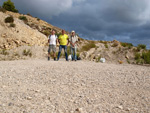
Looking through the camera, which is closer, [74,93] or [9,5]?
[74,93]

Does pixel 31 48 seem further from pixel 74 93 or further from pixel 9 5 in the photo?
pixel 9 5

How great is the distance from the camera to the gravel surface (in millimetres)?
2570

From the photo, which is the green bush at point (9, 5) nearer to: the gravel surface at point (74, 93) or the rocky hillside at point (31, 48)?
the rocky hillside at point (31, 48)

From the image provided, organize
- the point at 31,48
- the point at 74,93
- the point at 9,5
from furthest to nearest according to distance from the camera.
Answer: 1. the point at 9,5
2. the point at 31,48
3. the point at 74,93

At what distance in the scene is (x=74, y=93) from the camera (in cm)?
325

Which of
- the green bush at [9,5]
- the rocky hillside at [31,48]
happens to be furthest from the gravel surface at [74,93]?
the green bush at [9,5]

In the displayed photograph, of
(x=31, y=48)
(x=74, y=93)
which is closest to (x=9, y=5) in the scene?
(x=31, y=48)

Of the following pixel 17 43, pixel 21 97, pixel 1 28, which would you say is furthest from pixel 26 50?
pixel 21 97

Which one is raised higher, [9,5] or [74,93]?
[9,5]

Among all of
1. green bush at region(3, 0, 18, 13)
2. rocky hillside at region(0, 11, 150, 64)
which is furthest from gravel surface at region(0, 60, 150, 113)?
green bush at region(3, 0, 18, 13)

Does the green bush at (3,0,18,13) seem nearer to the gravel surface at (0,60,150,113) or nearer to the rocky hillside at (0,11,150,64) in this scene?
the rocky hillside at (0,11,150,64)

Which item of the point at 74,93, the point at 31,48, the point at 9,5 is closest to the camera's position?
the point at 74,93

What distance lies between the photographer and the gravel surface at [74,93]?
257 centimetres

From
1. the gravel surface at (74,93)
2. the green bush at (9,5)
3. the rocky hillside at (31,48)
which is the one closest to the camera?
the gravel surface at (74,93)
